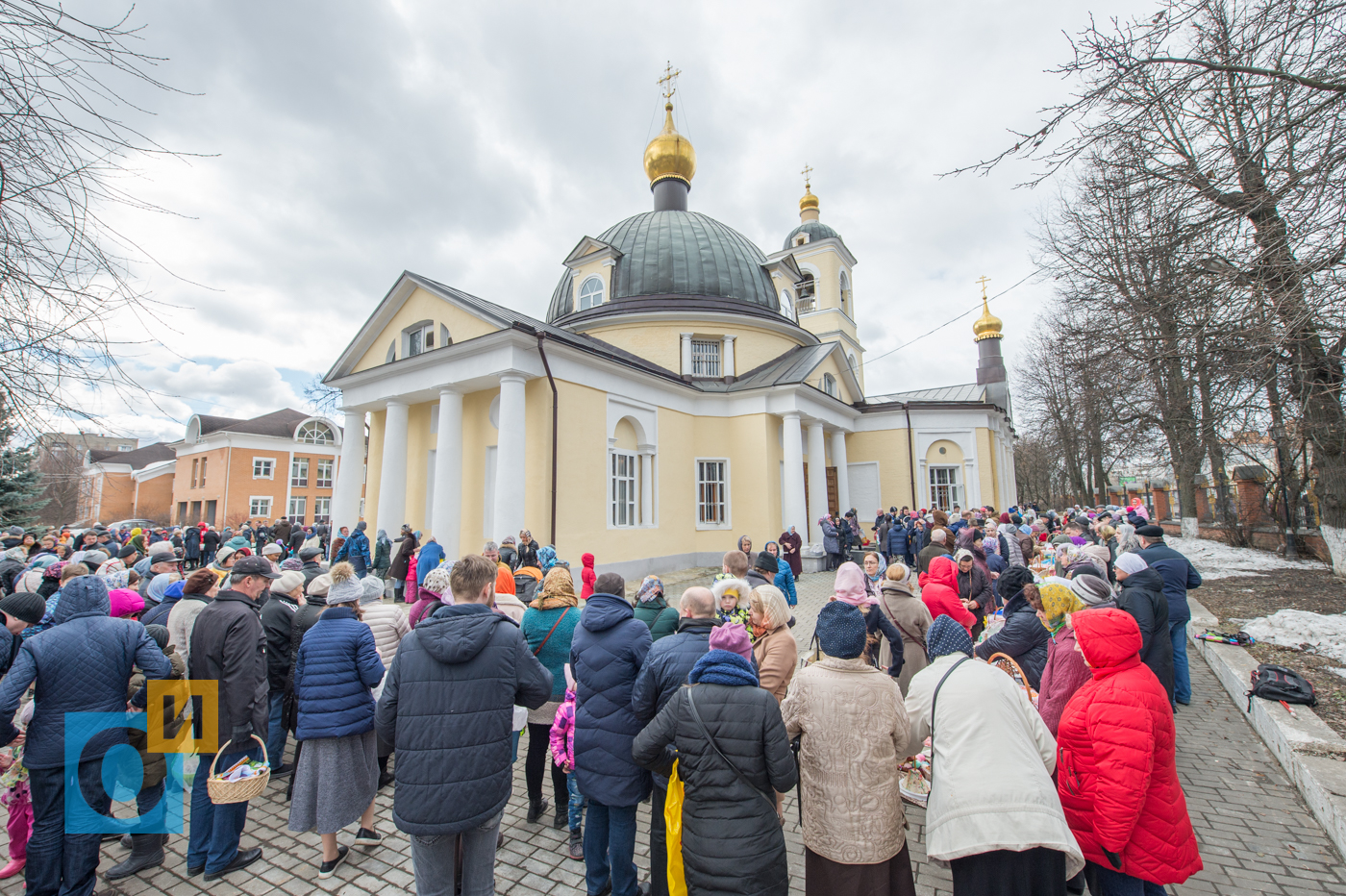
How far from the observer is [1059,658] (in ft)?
11.4

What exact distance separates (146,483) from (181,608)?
45.5m

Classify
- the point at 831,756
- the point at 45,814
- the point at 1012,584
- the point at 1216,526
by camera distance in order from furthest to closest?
the point at 1216,526 → the point at 1012,584 → the point at 45,814 → the point at 831,756

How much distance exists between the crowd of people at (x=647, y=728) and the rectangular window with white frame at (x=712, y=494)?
40.2ft

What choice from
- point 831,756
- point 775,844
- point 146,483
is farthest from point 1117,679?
point 146,483

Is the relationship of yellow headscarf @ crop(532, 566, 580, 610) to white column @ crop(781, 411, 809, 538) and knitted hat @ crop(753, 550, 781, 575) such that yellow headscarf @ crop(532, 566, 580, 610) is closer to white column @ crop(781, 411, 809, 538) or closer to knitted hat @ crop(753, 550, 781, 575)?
knitted hat @ crop(753, 550, 781, 575)

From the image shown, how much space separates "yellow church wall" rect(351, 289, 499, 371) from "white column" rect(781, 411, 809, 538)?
8667 mm

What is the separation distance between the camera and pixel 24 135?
2.82 m

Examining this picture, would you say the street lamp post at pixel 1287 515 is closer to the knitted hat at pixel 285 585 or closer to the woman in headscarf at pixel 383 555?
the knitted hat at pixel 285 585

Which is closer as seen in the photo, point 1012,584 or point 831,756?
point 831,756

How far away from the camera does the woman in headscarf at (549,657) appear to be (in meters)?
4.09

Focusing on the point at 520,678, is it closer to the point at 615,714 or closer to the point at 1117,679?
the point at 615,714

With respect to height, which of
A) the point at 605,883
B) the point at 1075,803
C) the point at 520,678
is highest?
the point at 520,678

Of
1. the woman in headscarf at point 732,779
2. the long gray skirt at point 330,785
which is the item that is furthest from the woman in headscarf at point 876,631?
the long gray skirt at point 330,785

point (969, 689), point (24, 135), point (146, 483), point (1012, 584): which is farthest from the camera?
point (146, 483)
